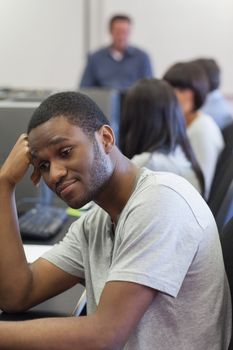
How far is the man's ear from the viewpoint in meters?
0.96

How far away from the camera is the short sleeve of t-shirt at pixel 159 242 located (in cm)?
84

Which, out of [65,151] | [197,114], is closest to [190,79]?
[197,114]

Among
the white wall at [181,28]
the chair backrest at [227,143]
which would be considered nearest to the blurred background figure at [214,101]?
the chair backrest at [227,143]

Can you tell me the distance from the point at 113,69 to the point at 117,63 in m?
0.06

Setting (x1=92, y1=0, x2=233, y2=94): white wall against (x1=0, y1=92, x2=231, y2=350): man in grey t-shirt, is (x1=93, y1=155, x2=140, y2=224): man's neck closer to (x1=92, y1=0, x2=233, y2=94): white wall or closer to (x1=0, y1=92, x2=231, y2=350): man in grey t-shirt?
(x1=0, y1=92, x2=231, y2=350): man in grey t-shirt

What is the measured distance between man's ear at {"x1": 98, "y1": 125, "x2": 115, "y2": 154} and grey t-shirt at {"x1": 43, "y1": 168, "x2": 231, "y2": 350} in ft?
0.28

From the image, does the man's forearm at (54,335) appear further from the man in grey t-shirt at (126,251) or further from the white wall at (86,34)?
the white wall at (86,34)

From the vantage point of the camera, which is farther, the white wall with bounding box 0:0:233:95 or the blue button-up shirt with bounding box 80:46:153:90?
the white wall with bounding box 0:0:233:95

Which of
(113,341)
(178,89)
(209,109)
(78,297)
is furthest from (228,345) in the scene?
(209,109)

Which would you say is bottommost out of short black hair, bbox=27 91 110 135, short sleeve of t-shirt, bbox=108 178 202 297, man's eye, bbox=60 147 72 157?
short sleeve of t-shirt, bbox=108 178 202 297

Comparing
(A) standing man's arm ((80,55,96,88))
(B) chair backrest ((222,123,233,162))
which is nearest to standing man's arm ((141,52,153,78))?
(A) standing man's arm ((80,55,96,88))

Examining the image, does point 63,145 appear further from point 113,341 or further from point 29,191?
point 29,191

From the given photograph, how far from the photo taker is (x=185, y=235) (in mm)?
875

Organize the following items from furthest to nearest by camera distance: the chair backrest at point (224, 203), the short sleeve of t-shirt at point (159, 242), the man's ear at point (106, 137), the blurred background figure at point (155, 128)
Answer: the blurred background figure at point (155, 128), the chair backrest at point (224, 203), the man's ear at point (106, 137), the short sleeve of t-shirt at point (159, 242)
